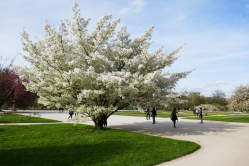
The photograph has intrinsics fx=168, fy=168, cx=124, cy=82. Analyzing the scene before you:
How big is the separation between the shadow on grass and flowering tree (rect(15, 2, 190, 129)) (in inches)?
87.3

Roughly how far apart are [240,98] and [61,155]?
27784 millimetres

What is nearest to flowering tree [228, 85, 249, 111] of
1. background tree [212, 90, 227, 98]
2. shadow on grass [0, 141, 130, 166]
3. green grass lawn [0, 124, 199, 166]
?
green grass lawn [0, 124, 199, 166]

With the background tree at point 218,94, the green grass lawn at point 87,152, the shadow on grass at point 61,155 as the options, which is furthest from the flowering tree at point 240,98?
the background tree at point 218,94

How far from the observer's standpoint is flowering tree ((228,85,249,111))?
2487 cm

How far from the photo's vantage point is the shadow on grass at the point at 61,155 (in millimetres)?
5993

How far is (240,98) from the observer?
25.8 m

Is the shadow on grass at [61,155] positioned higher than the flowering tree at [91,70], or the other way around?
the flowering tree at [91,70]

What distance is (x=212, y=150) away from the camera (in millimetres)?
7945

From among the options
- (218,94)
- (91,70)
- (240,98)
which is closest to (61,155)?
(91,70)

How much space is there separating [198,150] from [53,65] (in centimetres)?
926

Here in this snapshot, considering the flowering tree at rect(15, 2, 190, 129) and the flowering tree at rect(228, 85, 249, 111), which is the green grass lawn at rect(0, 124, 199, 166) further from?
the flowering tree at rect(228, 85, 249, 111)

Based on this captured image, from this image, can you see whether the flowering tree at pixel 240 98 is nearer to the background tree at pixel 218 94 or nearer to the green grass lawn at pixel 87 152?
the green grass lawn at pixel 87 152

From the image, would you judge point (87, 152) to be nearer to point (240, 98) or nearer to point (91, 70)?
point (91, 70)

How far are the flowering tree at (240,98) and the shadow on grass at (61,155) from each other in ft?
78.9
